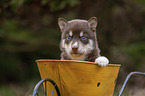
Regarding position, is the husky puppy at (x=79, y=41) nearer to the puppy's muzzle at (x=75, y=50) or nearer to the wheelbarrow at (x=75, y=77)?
the puppy's muzzle at (x=75, y=50)

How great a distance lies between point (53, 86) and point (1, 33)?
15.3 feet

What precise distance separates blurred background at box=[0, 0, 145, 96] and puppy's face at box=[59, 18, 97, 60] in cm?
138

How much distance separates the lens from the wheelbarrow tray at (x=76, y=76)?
1561mm

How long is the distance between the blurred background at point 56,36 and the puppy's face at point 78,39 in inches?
54.5

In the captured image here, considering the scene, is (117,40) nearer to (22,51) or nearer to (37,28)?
(37,28)

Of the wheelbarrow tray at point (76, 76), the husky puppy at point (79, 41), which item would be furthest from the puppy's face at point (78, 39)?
the wheelbarrow tray at point (76, 76)

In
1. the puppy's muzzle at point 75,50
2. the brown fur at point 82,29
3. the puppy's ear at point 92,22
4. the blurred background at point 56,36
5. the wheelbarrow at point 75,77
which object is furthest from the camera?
the blurred background at point 56,36

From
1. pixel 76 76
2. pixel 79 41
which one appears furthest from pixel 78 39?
pixel 76 76

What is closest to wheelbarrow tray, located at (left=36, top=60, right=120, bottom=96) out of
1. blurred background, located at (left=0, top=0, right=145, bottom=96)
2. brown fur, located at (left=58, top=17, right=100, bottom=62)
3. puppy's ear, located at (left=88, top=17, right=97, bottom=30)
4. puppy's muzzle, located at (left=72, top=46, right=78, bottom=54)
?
puppy's muzzle, located at (left=72, top=46, right=78, bottom=54)

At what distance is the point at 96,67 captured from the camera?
1.64 m

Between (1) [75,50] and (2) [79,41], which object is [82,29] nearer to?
(2) [79,41]

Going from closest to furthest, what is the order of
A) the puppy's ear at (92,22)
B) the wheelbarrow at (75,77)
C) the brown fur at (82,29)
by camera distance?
the wheelbarrow at (75,77) < the brown fur at (82,29) < the puppy's ear at (92,22)

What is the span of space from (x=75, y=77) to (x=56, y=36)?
4.71 metres

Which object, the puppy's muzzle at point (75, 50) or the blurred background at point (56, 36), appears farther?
the blurred background at point (56, 36)
